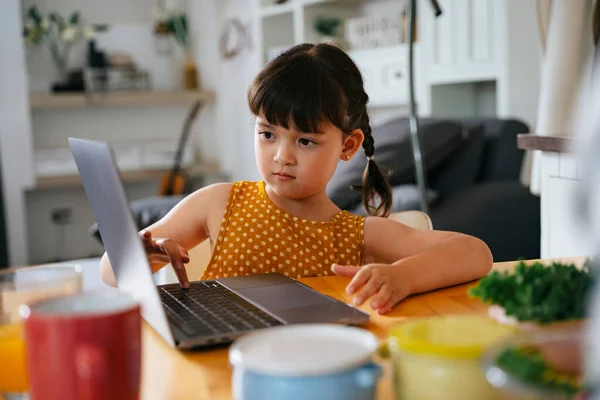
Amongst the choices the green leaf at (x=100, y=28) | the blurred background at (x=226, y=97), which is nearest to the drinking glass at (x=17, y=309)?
the blurred background at (x=226, y=97)

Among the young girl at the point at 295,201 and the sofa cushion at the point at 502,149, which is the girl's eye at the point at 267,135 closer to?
the young girl at the point at 295,201

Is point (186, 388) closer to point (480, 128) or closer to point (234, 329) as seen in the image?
point (234, 329)

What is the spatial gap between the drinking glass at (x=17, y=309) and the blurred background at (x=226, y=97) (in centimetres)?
208

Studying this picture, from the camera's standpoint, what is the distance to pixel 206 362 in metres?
0.67

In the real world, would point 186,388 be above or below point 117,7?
below

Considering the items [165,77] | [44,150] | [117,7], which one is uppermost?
[117,7]

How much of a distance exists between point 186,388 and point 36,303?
0.14 meters

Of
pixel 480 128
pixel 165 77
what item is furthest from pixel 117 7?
pixel 480 128

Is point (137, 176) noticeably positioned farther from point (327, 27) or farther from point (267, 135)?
point (267, 135)

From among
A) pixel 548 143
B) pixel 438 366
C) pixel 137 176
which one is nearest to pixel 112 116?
pixel 137 176

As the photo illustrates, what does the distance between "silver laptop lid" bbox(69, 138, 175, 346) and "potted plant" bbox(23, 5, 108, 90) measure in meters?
4.47

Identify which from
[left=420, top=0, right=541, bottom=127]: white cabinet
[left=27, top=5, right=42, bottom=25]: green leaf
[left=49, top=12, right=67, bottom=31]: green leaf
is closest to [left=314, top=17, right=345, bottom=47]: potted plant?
[left=420, top=0, right=541, bottom=127]: white cabinet

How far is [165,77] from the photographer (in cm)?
554

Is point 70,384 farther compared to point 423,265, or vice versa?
point 423,265
